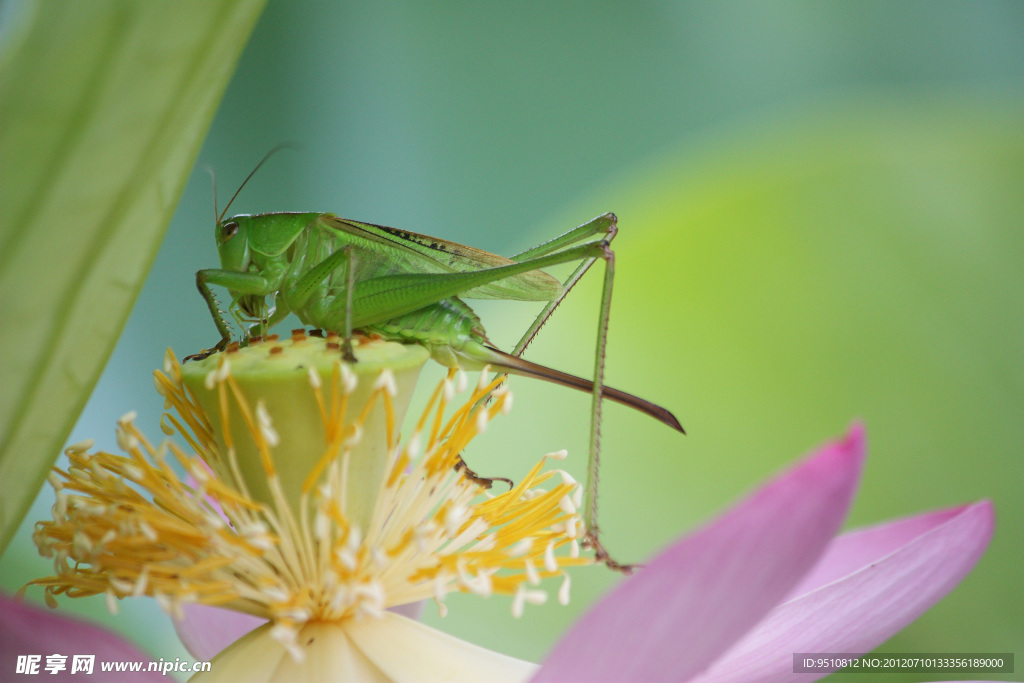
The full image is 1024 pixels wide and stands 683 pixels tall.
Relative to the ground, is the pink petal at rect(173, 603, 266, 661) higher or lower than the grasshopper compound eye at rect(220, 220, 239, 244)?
lower

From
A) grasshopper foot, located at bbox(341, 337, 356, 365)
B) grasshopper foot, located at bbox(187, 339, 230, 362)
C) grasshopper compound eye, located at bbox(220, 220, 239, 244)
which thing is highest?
grasshopper compound eye, located at bbox(220, 220, 239, 244)

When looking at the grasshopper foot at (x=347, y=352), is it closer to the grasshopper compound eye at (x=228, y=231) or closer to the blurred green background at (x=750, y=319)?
the grasshopper compound eye at (x=228, y=231)

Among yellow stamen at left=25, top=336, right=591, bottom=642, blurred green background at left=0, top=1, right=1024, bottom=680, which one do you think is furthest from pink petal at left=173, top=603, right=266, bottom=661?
blurred green background at left=0, top=1, right=1024, bottom=680

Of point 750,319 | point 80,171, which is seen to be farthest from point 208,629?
point 750,319

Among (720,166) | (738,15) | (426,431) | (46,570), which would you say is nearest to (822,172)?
(720,166)

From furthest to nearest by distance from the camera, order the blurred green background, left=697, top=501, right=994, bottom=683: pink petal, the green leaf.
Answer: the blurred green background, left=697, top=501, right=994, bottom=683: pink petal, the green leaf

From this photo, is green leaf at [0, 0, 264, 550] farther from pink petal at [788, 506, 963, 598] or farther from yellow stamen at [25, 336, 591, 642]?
pink petal at [788, 506, 963, 598]

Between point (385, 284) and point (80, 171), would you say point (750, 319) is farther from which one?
point (80, 171)
